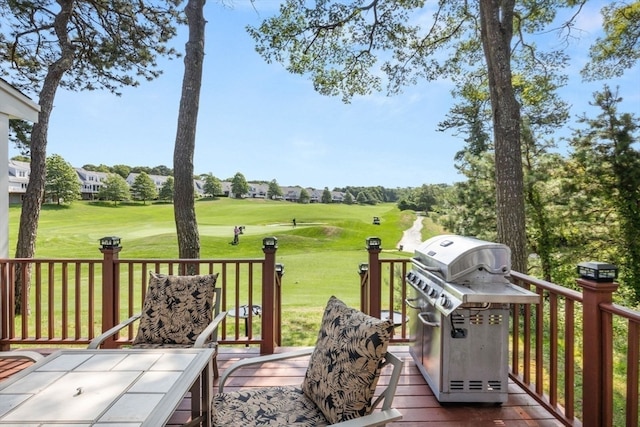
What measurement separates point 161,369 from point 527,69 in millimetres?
8590

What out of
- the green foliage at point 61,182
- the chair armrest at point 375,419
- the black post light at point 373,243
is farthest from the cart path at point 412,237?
the green foliage at point 61,182

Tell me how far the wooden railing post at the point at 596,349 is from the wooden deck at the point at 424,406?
0.52 metres

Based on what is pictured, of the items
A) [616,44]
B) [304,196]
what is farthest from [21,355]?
[304,196]

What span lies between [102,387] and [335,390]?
1084 millimetres

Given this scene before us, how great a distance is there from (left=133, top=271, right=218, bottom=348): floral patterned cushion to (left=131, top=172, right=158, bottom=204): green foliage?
86.1 ft

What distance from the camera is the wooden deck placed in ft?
8.16

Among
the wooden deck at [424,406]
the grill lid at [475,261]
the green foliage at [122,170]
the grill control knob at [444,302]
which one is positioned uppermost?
the green foliage at [122,170]

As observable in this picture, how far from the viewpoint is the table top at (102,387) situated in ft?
4.52

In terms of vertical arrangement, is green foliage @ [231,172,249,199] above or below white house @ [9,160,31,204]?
above

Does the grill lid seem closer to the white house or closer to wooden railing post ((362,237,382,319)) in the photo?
wooden railing post ((362,237,382,319))

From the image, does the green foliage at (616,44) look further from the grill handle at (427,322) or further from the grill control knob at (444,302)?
the grill control knob at (444,302)

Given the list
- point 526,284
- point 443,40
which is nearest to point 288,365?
point 526,284

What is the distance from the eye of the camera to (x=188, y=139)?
5.16 meters

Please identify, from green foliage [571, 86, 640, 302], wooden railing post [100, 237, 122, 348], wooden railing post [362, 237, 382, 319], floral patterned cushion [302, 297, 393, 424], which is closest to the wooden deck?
wooden railing post [362, 237, 382, 319]
